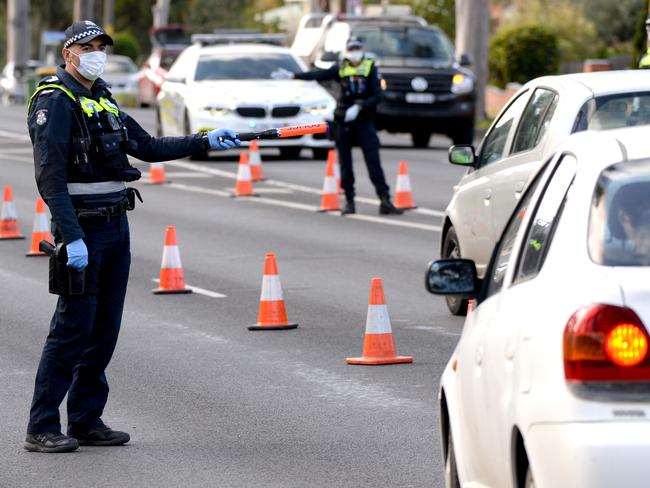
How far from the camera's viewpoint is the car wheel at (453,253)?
12445 millimetres

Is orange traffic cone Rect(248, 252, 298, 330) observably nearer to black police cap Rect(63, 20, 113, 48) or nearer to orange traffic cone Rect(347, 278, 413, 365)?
orange traffic cone Rect(347, 278, 413, 365)

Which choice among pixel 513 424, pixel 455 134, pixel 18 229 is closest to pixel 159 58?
pixel 455 134

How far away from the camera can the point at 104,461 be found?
808 cm

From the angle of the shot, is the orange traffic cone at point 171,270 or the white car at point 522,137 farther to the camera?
the orange traffic cone at point 171,270

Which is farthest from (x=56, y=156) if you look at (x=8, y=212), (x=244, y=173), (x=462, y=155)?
(x=244, y=173)

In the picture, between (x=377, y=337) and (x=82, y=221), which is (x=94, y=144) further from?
(x=377, y=337)

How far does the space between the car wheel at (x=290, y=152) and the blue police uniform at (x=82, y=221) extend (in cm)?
1957

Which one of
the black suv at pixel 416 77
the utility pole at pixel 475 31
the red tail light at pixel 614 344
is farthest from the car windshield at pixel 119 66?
the red tail light at pixel 614 344

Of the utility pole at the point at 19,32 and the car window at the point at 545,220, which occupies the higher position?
the car window at the point at 545,220

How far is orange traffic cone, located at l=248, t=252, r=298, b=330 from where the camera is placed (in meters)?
12.1

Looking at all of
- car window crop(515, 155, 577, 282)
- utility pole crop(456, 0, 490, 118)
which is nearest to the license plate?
utility pole crop(456, 0, 490, 118)

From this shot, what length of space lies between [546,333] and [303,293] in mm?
9301

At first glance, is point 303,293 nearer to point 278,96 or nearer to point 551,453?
point 551,453

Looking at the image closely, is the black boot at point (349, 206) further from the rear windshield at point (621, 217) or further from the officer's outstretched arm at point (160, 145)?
the rear windshield at point (621, 217)
